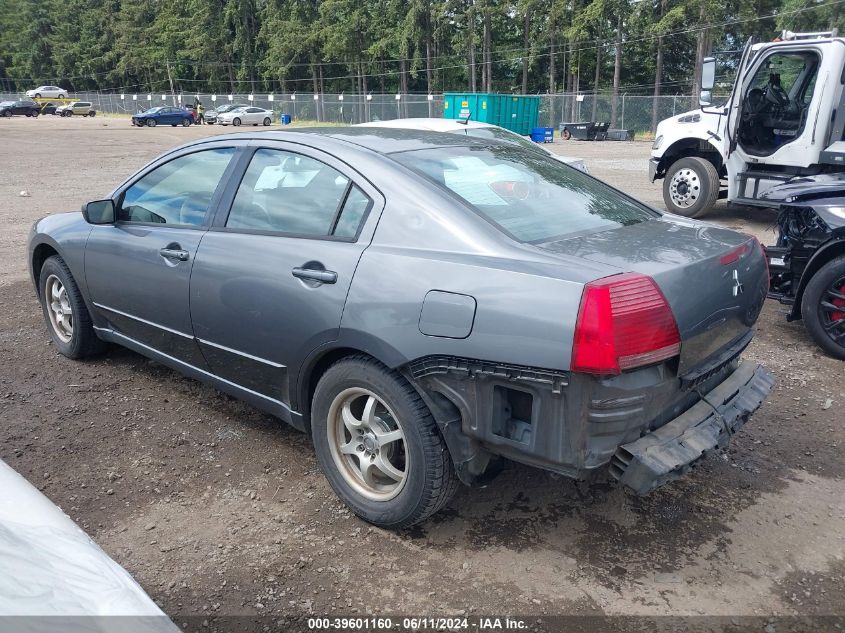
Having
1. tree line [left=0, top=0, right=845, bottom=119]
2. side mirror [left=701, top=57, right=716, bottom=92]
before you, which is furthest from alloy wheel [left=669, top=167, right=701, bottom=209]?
tree line [left=0, top=0, right=845, bottom=119]

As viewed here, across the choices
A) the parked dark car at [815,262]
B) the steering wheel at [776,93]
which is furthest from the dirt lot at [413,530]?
the steering wheel at [776,93]

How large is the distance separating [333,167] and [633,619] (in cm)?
220

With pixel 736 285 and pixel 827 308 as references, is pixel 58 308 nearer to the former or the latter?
pixel 736 285

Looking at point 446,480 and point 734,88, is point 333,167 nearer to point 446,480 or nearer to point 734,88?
point 446,480

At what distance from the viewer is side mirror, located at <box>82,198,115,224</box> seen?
407 centimetres

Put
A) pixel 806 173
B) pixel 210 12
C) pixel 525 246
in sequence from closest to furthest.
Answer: pixel 525 246, pixel 806 173, pixel 210 12

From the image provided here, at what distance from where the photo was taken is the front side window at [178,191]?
3648 mm

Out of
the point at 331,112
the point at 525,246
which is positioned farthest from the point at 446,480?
the point at 331,112

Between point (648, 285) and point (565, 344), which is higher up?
point (648, 285)

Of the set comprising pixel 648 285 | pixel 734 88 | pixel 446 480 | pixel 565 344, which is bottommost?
pixel 446 480

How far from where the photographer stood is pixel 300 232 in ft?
10.3

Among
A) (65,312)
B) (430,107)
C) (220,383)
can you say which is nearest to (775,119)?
(220,383)

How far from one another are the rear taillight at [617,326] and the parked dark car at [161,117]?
166ft

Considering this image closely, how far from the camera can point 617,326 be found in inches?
90.1
